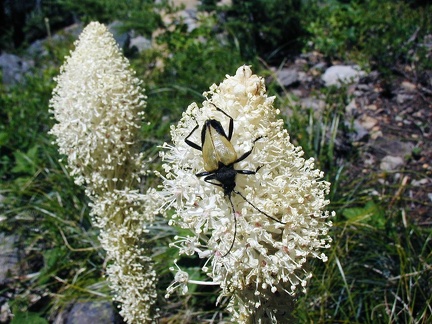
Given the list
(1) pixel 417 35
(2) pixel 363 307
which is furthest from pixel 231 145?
(1) pixel 417 35

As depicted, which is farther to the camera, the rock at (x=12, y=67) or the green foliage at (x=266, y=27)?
the rock at (x=12, y=67)

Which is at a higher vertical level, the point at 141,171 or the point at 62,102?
the point at 62,102

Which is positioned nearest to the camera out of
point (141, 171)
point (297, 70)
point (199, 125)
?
point (199, 125)

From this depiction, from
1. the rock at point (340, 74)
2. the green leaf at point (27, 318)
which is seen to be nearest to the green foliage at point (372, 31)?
the rock at point (340, 74)

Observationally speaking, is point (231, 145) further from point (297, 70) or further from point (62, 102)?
point (297, 70)

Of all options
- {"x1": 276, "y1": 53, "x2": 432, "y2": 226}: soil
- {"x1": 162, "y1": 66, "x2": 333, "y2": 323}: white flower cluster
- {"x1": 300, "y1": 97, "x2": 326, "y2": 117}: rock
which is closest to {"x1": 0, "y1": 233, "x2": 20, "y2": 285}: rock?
{"x1": 162, "y1": 66, "x2": 333, "y2": 323}: white flower cluster

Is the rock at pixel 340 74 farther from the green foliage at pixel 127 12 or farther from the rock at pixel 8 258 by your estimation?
the rock at pixel 8 258

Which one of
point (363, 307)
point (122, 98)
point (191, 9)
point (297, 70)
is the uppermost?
point (191, 9)
